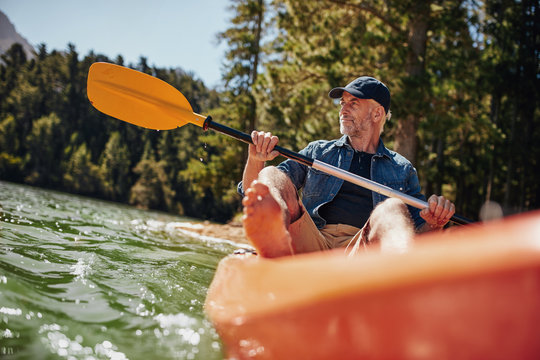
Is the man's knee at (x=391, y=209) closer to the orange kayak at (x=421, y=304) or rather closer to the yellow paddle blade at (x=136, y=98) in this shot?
the orange kayak at (x=421, y=304)

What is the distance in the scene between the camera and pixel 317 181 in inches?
88.1

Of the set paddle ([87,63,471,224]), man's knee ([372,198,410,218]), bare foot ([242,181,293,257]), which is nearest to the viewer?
bare foot ([242,181,293,257])

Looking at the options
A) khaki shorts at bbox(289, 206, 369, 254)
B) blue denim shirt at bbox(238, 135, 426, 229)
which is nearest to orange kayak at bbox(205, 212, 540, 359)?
khaki shorts at bbox(289, 206, 369, 254)

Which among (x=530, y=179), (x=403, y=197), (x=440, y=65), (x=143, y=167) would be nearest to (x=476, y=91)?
(x=440, y=65)

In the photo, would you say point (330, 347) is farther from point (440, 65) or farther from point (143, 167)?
point (143, 167)

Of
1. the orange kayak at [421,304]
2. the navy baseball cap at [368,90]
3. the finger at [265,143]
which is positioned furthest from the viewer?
the navy baseball cap at [368,90]

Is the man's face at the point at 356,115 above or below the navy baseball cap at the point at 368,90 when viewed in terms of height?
below

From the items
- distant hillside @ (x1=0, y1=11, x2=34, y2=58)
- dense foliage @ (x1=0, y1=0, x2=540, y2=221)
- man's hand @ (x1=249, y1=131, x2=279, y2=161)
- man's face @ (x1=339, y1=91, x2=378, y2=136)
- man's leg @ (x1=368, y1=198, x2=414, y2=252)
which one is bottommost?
man's leg @ (x1=368, y1=198, x2=414, y2=252)

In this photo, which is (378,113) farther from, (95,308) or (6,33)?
(6,33)

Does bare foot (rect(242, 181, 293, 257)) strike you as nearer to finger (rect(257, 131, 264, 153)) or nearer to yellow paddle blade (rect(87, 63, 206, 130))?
finger (rect(257, 131, 264, 153))

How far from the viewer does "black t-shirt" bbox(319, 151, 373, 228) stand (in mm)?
2061

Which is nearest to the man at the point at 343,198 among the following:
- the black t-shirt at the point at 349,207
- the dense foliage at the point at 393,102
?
the black t-shirt at the point at 349,207

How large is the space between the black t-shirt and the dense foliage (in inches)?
40.1

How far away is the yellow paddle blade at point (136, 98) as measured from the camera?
2801 millimetres
